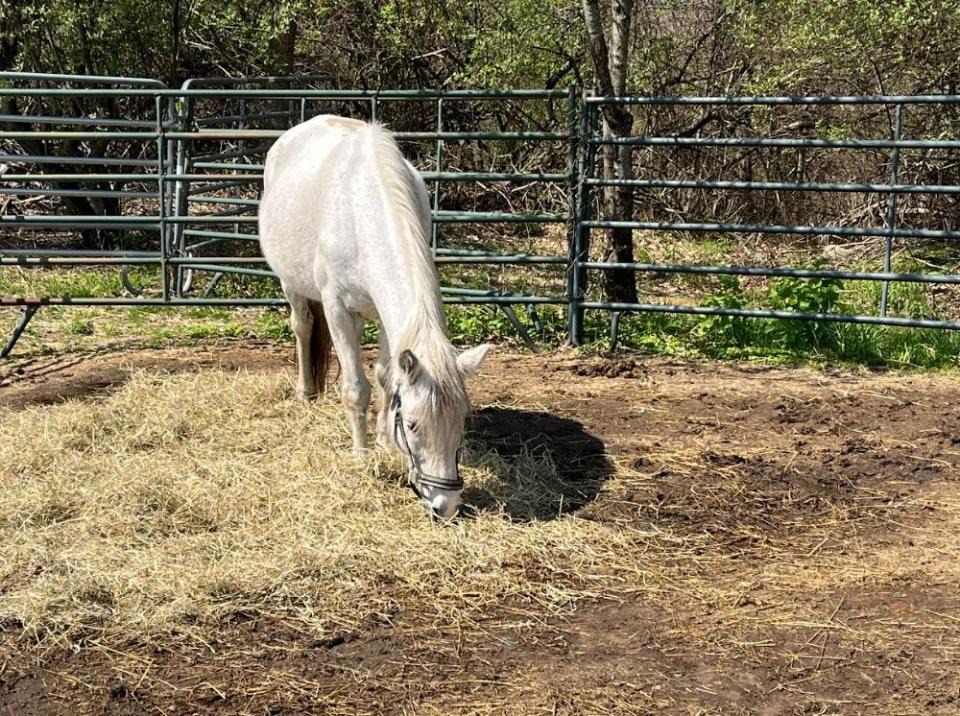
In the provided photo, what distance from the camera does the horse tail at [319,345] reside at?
543 cm

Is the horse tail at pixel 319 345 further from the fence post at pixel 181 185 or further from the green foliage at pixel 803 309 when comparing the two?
the green foliage at pixel 803 309

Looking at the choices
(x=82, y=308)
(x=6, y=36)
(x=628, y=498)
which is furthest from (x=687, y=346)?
(x=6, y=36)

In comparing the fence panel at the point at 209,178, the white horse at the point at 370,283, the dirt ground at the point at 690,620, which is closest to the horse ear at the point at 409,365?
the white horse at the point at 370,283

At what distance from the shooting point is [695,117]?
11.4 m

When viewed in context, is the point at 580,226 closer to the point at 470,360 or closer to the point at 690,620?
the point at 470,360

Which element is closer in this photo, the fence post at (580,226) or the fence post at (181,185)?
the fence post at (580,226)

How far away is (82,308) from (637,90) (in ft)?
21.4

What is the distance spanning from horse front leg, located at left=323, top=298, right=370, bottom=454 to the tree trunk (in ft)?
9.90

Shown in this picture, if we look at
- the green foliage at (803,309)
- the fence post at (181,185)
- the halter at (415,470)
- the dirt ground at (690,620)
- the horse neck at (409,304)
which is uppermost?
the fence post at (181,185)

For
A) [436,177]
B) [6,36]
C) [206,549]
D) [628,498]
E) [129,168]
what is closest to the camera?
[206,549]

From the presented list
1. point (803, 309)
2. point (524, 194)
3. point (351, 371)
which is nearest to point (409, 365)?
point (351, 371)

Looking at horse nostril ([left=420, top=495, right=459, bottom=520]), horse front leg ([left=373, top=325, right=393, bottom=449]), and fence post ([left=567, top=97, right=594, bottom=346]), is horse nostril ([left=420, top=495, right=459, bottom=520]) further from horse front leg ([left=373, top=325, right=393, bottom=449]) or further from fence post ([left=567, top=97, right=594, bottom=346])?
fence post ([left=567, top=97, right=594, bottom=346])

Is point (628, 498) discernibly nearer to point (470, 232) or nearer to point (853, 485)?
point (853, 485)

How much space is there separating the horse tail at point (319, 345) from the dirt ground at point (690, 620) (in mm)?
912
